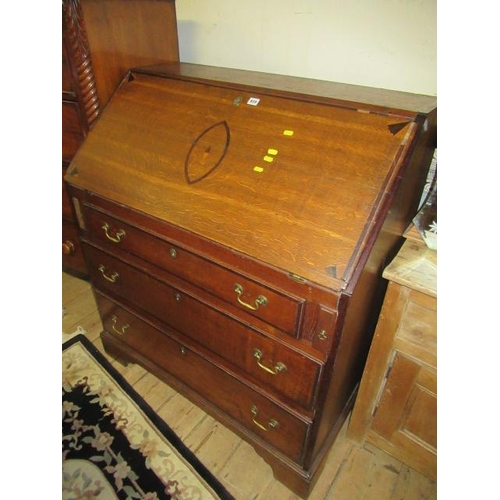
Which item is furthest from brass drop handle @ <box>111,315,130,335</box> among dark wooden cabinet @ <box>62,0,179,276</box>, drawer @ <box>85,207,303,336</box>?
dark wooden cabinet @ <box>62,0,179,276</box>

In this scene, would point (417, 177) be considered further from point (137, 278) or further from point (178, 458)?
point (178, 458)

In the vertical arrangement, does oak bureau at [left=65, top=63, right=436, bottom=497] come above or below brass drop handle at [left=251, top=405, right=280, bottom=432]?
above

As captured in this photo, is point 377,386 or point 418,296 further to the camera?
point 377,386

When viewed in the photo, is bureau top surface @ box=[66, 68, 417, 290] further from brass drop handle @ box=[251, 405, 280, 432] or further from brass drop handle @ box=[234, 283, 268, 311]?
brass drop handle @ box=[251, 405, 280, 432]

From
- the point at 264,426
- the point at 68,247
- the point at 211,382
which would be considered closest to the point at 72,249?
the point at 68,247

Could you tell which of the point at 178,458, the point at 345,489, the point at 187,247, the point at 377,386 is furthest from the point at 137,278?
the point at 345,489

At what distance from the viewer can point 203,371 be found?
134 cm

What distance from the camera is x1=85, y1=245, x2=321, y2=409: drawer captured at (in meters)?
1.00

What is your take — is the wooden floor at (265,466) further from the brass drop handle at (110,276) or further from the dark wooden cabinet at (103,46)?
the dark wooden cabinet at (103,46)

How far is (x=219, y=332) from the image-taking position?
1.15 m

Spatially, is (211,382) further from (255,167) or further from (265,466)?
(255,167)

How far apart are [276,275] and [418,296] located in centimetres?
45

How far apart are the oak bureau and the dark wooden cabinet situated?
12 cm
